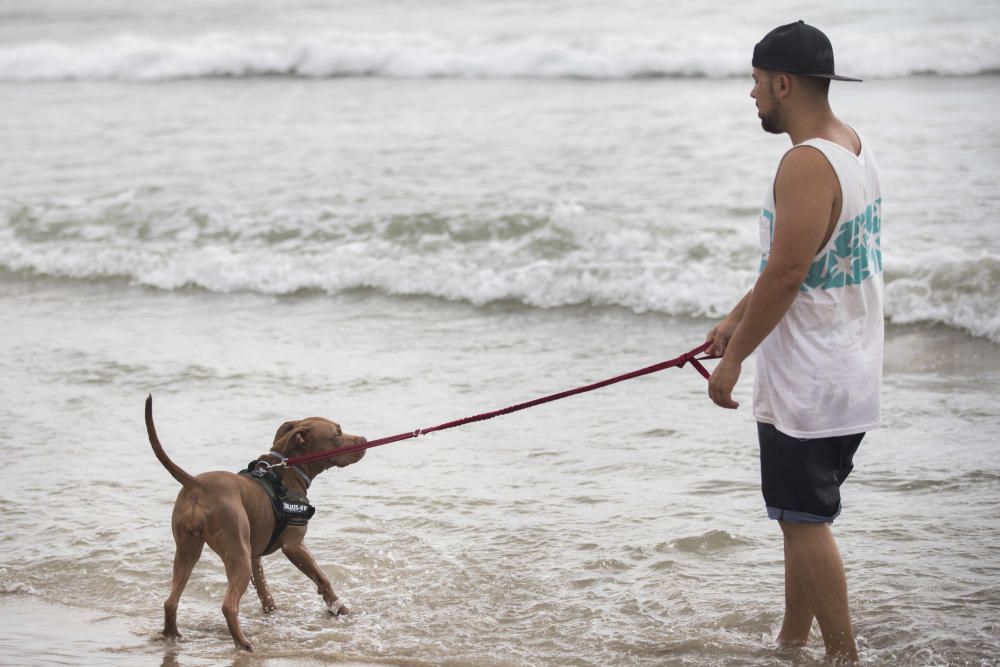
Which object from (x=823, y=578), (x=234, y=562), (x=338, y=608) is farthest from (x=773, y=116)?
(x=338, y=608)

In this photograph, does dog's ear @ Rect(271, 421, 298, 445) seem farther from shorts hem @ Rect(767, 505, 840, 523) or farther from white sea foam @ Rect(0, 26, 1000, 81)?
white sea foam @ Rect(0, 26, 1000, 81)

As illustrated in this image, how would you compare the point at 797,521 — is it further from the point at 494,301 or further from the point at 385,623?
the point at 494,301

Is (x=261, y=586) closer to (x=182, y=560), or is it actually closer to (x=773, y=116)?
(x=182, y=560)

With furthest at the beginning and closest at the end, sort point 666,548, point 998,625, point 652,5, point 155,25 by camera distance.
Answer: point 155,25
point 652,5
point 666,548
point 998,625

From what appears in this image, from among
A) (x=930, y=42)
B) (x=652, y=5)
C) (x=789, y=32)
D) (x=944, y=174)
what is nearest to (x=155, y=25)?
(x=652, y=5)

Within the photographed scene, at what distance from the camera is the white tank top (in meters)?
3.23

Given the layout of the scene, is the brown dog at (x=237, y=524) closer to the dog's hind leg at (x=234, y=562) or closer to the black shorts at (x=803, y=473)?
the dog's hind leg at (x=234, y=562)

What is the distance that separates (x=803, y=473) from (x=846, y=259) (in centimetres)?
60

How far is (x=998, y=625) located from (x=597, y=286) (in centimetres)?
496

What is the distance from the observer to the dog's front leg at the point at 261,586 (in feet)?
14.0

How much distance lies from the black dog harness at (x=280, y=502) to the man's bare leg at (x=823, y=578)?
63.2 inches

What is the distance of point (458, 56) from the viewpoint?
19703 millimetres

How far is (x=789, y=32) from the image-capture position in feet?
10.5

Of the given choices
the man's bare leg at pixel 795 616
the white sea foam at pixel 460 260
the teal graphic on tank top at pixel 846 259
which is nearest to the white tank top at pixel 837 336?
the teal graphic on tank top at pixel 846 259
